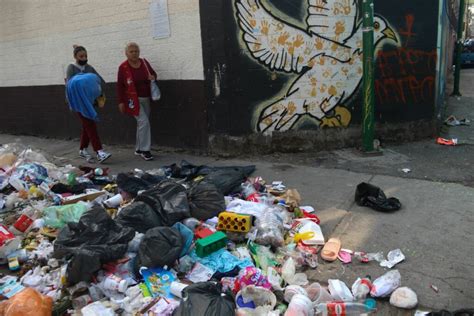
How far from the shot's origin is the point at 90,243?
3.50 m

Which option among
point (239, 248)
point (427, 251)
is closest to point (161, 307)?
point (239, 248)

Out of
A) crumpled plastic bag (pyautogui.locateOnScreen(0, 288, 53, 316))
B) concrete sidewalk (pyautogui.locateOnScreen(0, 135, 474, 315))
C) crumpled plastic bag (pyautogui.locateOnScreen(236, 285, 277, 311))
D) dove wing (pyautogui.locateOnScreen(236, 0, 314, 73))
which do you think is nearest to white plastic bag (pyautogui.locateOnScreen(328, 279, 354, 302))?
concrete sidewalk (pyautogui.locateOnScreen(0, 135, 474, 315))

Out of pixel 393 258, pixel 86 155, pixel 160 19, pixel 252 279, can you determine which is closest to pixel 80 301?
pixel 252 279

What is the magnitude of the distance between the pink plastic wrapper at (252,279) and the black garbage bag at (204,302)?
0.67ft

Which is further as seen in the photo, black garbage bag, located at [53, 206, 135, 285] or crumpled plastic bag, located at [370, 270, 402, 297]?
black garbage bag, located at [53, 206, 135, 285]

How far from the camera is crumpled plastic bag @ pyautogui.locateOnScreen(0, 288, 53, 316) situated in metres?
2.80

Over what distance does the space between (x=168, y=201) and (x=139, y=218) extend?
1.17 feet

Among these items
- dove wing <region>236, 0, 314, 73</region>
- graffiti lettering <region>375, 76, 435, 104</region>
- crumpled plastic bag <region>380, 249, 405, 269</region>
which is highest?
dove wing <region>236, 0, 314, 73</region>

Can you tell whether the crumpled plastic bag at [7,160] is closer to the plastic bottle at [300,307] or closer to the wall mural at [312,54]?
the wall mural at [312,54]

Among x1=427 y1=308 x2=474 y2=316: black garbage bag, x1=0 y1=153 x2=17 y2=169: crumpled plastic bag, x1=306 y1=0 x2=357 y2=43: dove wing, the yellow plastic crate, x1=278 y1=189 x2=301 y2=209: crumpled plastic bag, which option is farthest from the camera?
x1=306 y1=0 x2=357 y2=43: dove wing

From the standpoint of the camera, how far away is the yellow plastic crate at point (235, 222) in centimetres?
387

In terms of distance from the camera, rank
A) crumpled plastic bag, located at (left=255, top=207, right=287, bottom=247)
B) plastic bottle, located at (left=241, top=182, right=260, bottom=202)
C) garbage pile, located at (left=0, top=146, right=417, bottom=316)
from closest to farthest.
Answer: garbage pile, located at (left=0, top=146, right=417, bottom=316), crumpled plastic bag, located at (left=255, top=207, right=287, bottom=247), plastic bottle, located at (left=241, top=182, right=260, bottom=202)

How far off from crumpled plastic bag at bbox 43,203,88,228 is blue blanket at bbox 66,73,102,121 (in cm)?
251

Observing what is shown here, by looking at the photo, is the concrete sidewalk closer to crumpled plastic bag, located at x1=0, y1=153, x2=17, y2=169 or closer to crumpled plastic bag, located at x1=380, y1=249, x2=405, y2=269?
crumpled plastic bag, located at x1=380, y1=249, x2=405, y2=269
